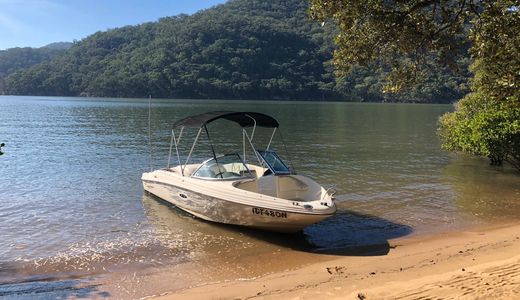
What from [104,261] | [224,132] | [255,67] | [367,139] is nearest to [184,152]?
[224,132]

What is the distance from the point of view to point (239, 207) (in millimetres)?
12539

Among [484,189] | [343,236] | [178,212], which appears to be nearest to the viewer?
[343,236]

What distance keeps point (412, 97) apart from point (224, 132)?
138 metres

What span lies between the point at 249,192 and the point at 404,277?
4.84 m

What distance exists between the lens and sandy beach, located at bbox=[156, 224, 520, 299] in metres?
7.82

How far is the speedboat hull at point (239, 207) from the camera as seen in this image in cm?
1173

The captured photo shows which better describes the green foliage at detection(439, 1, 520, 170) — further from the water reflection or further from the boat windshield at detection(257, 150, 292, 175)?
the boat windshield at detection(257, 150, 292, 175)

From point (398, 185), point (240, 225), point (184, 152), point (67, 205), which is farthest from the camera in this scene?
point (184, 152)

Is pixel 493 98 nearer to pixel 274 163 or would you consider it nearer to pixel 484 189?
pixel 274 163

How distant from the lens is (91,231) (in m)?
13.2

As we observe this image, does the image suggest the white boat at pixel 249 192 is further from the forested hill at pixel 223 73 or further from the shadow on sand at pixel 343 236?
the forested hill at pixel 223 73

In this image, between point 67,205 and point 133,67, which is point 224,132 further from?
point 133,67

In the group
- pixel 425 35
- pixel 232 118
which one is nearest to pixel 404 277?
pixel 425 35

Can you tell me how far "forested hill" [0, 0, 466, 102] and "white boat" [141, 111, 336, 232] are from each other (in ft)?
480
